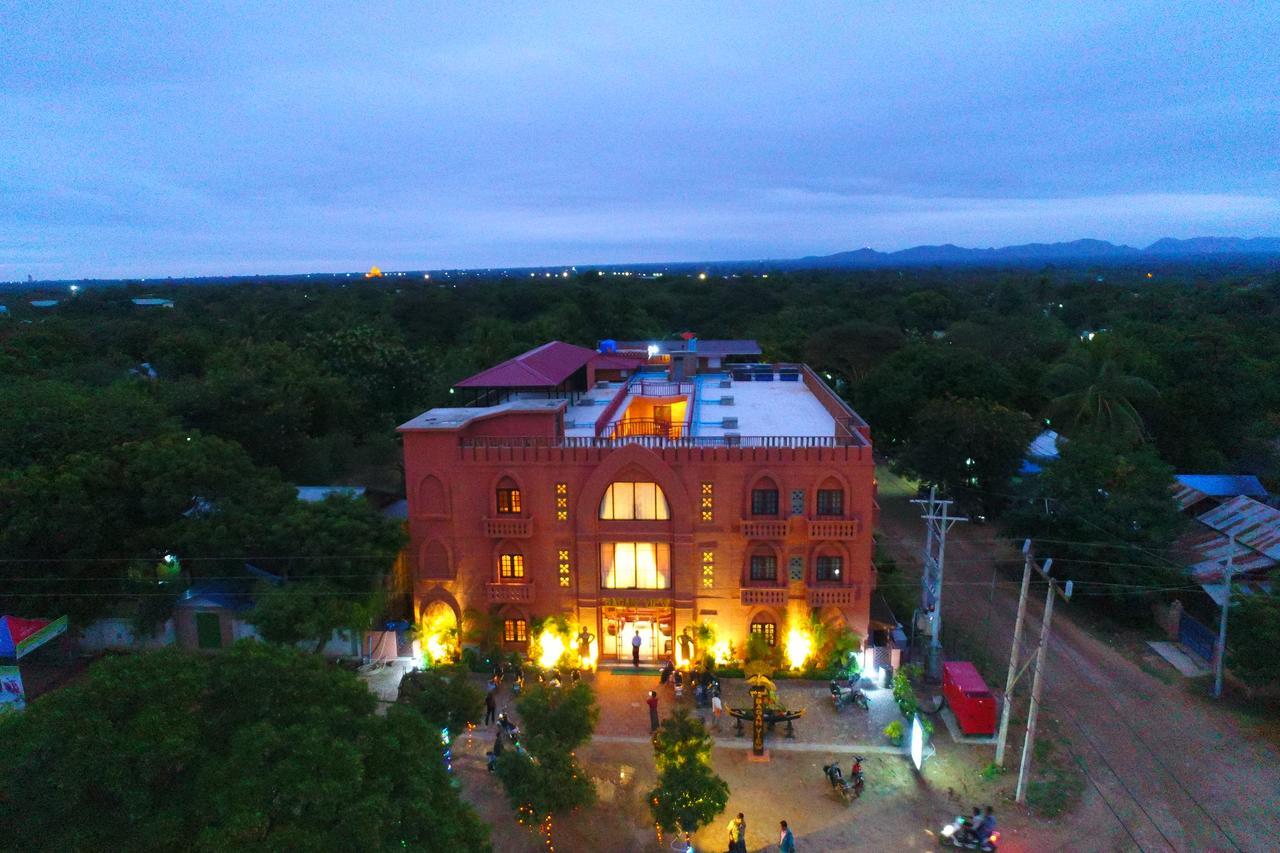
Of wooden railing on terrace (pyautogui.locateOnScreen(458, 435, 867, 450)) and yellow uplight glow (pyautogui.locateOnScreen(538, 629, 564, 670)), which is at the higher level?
wooden railing on terrace (pyautogui.locateOnScreen(458, 435, 867, 450))

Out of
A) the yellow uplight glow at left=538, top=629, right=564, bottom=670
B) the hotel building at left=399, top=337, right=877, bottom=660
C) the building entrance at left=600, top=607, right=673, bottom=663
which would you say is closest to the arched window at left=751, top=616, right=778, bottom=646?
the hotel building at left=399, top=337, right=877, bottom=660

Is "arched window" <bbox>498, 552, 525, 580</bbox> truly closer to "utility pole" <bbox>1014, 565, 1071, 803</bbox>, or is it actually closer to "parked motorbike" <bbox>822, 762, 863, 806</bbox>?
"parked motorbike" <bbox>822, 762, 863, 806</bbox>

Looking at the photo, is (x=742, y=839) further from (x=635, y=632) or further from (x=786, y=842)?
(x=635, y=632)

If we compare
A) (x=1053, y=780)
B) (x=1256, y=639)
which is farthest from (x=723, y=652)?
(x=1256, y=639)

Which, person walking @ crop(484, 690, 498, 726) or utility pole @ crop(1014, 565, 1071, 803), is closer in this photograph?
utility pole @ crop(1014, 565, 1071, 803)

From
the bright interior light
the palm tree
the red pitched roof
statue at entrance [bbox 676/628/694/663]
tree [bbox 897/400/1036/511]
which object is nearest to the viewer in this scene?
the bright interior light

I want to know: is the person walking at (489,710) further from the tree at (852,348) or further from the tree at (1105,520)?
the tree at (852,348)
